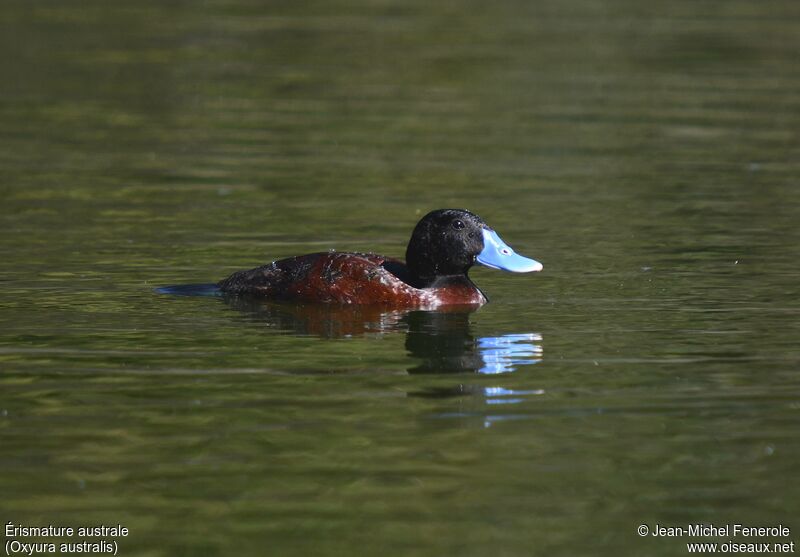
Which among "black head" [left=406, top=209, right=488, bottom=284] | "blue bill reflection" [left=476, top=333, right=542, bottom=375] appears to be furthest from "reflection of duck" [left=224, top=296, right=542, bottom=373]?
"black head" [left=406, top=209, right=488, bottom=284]

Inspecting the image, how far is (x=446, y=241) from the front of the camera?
Answer: 982 centimetres

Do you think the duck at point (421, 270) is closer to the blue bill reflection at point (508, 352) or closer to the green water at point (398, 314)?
the green water at point (398, 314)

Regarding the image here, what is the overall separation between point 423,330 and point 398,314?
43 centimetres

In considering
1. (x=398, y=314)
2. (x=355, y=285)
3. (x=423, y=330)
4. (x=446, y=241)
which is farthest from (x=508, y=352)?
(x=355, y=285)

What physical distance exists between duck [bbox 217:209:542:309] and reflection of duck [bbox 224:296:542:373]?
0.07m

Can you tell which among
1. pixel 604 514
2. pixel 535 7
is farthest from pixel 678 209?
pixel 535 7

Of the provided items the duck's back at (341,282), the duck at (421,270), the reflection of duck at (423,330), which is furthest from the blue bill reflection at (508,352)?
the duck's back at (341,282)

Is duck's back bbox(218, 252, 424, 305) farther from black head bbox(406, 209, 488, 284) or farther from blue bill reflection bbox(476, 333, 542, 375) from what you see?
blue bill reflection bbox(476, 333, 542, 375)

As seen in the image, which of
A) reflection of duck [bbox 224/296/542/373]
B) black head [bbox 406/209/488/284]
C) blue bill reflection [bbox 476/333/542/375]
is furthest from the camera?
black head [bbox 406/209/488/284]

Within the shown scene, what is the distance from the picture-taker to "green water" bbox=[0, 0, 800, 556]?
6332 millimetres

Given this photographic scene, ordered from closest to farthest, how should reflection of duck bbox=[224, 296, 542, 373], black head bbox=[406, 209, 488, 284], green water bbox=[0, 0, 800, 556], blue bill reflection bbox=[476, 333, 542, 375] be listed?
green water bbox=[0, 0, 800, 556], blue bill reflection bbox=[476, 333, 542, 375], reflection of duck bbox=[224, 296, 542, 373], black head bbox=[406, 209, 488, 284]

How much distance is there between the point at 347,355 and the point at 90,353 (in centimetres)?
144

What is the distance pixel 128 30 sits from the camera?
2395cm

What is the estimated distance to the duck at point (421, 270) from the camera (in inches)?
386
